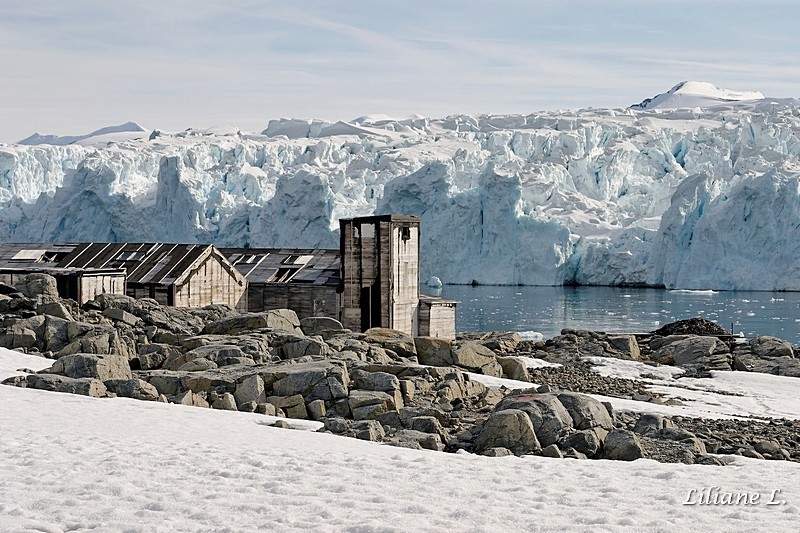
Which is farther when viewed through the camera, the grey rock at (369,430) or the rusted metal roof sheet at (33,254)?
the rusted metal roof sheet at (33,254)

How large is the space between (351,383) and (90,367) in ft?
9.34

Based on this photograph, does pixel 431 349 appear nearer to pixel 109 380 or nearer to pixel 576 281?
pixel 109 380

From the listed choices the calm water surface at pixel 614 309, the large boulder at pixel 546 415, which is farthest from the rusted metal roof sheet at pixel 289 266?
the large boulder at pixel 546 415

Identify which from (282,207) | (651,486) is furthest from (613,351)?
(282,207)

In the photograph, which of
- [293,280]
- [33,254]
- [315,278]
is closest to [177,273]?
[293,280]

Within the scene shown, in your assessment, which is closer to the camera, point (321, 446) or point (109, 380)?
point (321, 446)

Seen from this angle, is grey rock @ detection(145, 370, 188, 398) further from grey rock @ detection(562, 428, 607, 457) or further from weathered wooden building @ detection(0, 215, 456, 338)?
weathered wooden building @ detection(0, 215, 456, 338)

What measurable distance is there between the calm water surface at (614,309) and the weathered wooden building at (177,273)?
1231 centimetres

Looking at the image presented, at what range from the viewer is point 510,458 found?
25.4ft

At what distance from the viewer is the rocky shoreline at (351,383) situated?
877cm

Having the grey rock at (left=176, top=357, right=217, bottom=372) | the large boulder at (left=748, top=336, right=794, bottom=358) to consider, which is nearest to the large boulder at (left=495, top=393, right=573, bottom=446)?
the grey rock at (left=176, top=357, right=217, bottom=372)

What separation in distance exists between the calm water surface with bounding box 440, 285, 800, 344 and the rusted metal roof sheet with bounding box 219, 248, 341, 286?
10.0 meters

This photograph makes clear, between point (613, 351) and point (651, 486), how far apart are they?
15807 millimetres

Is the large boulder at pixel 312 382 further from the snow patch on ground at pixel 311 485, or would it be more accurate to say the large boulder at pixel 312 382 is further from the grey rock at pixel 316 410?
the snow patch on ground at pixel 311 485
